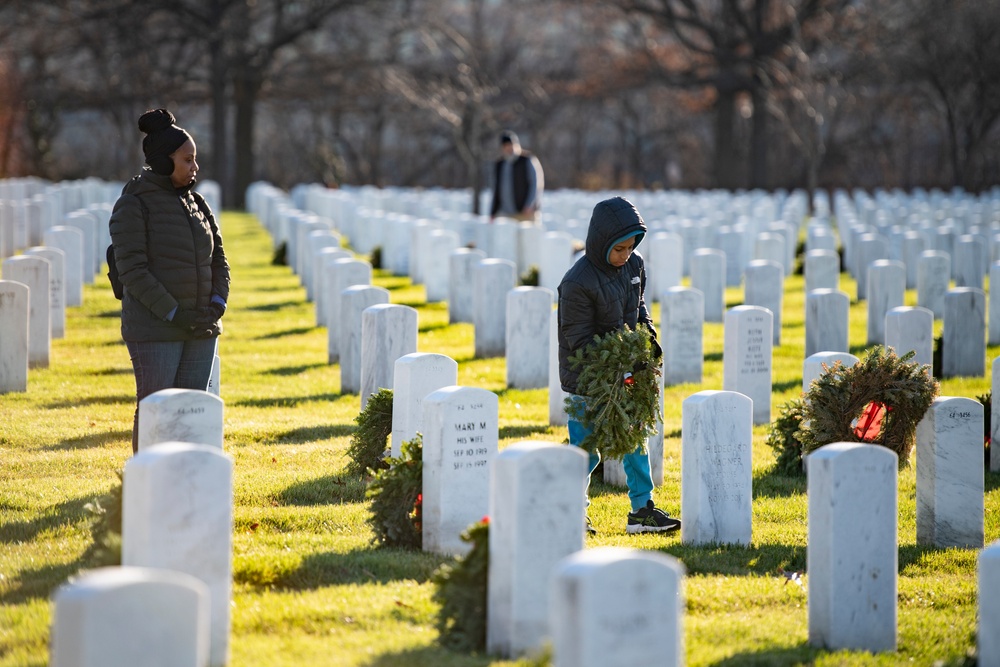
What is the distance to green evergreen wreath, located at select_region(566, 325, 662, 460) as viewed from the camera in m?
6.34

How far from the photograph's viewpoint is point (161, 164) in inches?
256

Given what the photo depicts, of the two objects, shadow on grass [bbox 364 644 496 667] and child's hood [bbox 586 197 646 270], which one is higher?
child's hood [bbox 586 197 646 270]

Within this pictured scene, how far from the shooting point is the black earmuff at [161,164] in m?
6.48

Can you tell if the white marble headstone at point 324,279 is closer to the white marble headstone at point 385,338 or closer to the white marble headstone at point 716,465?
the white marble headstone at point 385,338

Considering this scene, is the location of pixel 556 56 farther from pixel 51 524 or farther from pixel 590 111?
pixel 51 524

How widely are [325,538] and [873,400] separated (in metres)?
3.27

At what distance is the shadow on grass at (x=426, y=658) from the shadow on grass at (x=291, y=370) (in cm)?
687

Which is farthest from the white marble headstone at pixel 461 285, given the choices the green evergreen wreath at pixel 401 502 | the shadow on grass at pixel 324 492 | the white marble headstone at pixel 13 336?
the green evergreen wreath at pixel 401 502

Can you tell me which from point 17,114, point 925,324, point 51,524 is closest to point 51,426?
point 51,524

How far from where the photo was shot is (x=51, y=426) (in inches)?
350

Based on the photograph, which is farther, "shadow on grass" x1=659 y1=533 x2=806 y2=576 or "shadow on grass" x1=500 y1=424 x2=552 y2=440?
"shadow on grass" x1=500 y1=424 x2=552 y2=440

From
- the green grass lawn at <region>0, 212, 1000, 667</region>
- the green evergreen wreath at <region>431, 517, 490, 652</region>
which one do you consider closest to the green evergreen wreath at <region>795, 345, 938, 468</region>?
the green grass lawn at <region>0, 212, 1000, 667</region>

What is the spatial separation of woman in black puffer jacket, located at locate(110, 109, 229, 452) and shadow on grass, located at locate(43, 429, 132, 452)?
189 cm

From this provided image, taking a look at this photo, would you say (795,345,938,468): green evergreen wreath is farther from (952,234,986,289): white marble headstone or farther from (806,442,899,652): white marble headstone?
(952,234,986,289): white marble headstone
